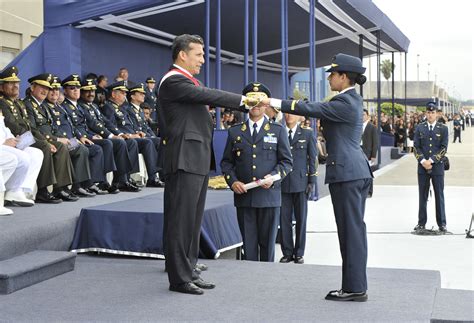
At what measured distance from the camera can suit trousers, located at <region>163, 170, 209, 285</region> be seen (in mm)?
4754

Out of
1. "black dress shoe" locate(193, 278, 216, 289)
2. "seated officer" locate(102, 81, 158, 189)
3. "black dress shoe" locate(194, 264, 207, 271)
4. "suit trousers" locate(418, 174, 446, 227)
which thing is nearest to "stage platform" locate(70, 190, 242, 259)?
"black dress shoe" locate(194, 264, 207, 271)

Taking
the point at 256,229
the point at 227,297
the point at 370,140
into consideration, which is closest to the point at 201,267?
the point at 256,229

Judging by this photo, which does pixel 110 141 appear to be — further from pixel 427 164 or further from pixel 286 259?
pixel 427 164

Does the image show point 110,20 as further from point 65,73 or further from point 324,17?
point 324,17

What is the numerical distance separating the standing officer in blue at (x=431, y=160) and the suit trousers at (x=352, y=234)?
17.8 ft

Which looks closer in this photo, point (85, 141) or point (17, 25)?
point (85, 141)

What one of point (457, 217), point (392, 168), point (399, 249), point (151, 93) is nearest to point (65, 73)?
point (151, 93)

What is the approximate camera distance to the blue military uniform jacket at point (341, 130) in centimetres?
462

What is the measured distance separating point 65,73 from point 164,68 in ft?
19.0

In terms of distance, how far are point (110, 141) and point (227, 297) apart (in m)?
4.43

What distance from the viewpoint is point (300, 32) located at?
64.6 feet

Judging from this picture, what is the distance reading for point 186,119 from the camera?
4.75 meters

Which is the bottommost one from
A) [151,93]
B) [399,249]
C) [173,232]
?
[399,249]

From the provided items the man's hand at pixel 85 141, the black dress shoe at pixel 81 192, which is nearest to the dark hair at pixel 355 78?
the black dress shoe at pixel 81 192
